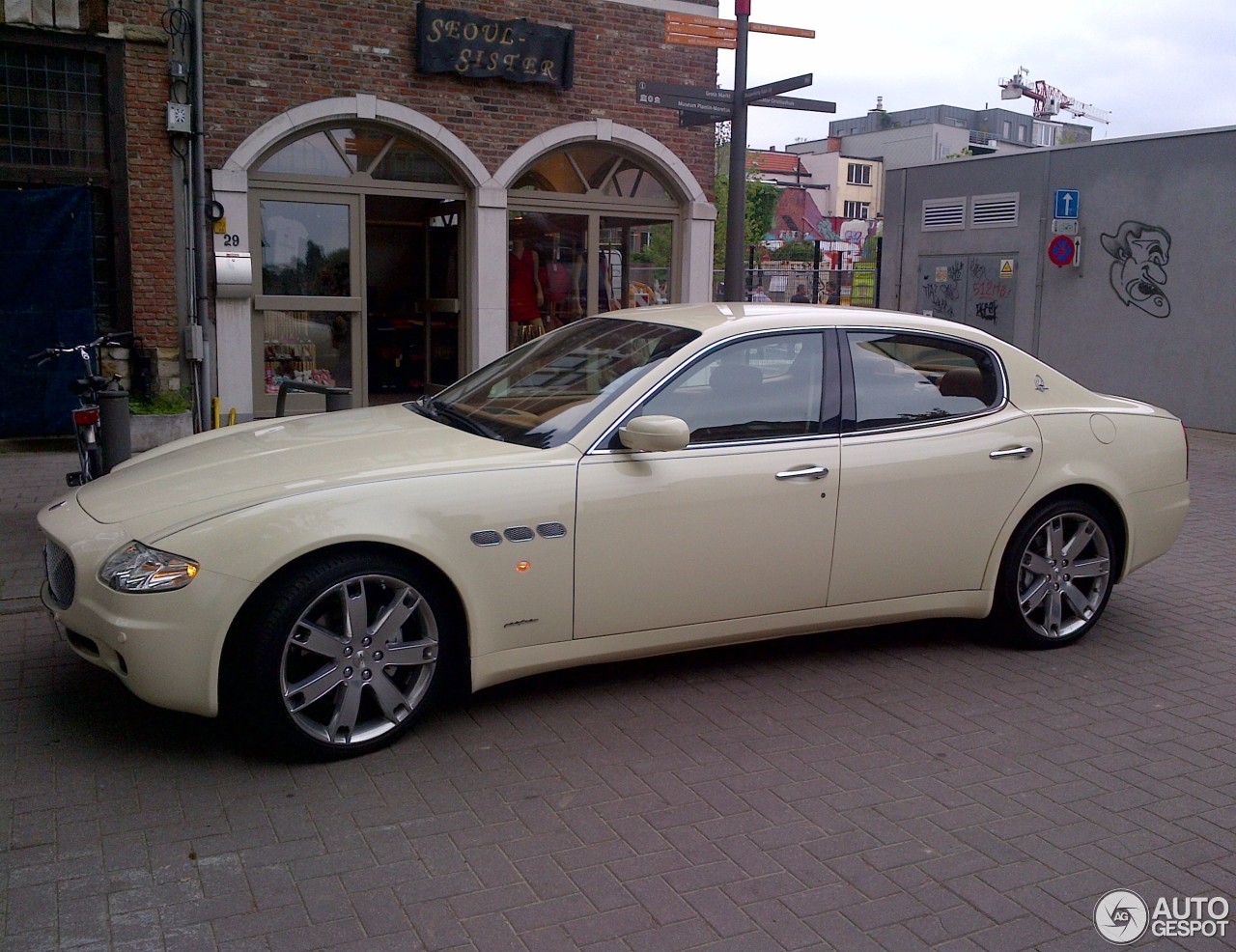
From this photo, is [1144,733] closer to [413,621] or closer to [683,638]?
[683,638]

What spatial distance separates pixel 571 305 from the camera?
1438 cm

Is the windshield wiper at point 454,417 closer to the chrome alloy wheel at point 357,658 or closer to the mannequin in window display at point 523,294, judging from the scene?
the chrome alloy wheel at point 357,658

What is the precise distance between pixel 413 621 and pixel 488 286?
9499 millimetres

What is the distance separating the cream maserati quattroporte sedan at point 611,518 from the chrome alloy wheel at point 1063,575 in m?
0.01

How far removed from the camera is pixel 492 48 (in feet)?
41.9

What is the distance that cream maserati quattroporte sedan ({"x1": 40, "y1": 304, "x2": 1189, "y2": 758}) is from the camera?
13.0 ft

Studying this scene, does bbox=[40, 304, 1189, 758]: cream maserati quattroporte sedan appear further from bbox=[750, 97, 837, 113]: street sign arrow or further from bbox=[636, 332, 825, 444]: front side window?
bbox=[750, 97, 837, 113]: street sign arrow

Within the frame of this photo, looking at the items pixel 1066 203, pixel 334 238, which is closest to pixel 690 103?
pixel 334 238

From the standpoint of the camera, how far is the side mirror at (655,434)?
14.5 feet

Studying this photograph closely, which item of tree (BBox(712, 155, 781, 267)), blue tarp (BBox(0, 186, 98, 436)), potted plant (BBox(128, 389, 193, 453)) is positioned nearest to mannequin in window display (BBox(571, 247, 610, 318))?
potted plant (BBox(128, 389, 193, 453))

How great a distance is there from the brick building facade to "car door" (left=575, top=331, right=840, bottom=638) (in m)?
7.89

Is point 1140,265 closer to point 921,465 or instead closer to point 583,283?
point 583,283

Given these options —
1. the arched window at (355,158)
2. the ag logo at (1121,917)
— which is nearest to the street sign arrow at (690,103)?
the arched window at (355,158)

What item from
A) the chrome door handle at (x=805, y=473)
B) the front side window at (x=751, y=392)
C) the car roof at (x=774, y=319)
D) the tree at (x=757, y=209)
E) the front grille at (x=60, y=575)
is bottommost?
the front grille at (x=60, y=575)
